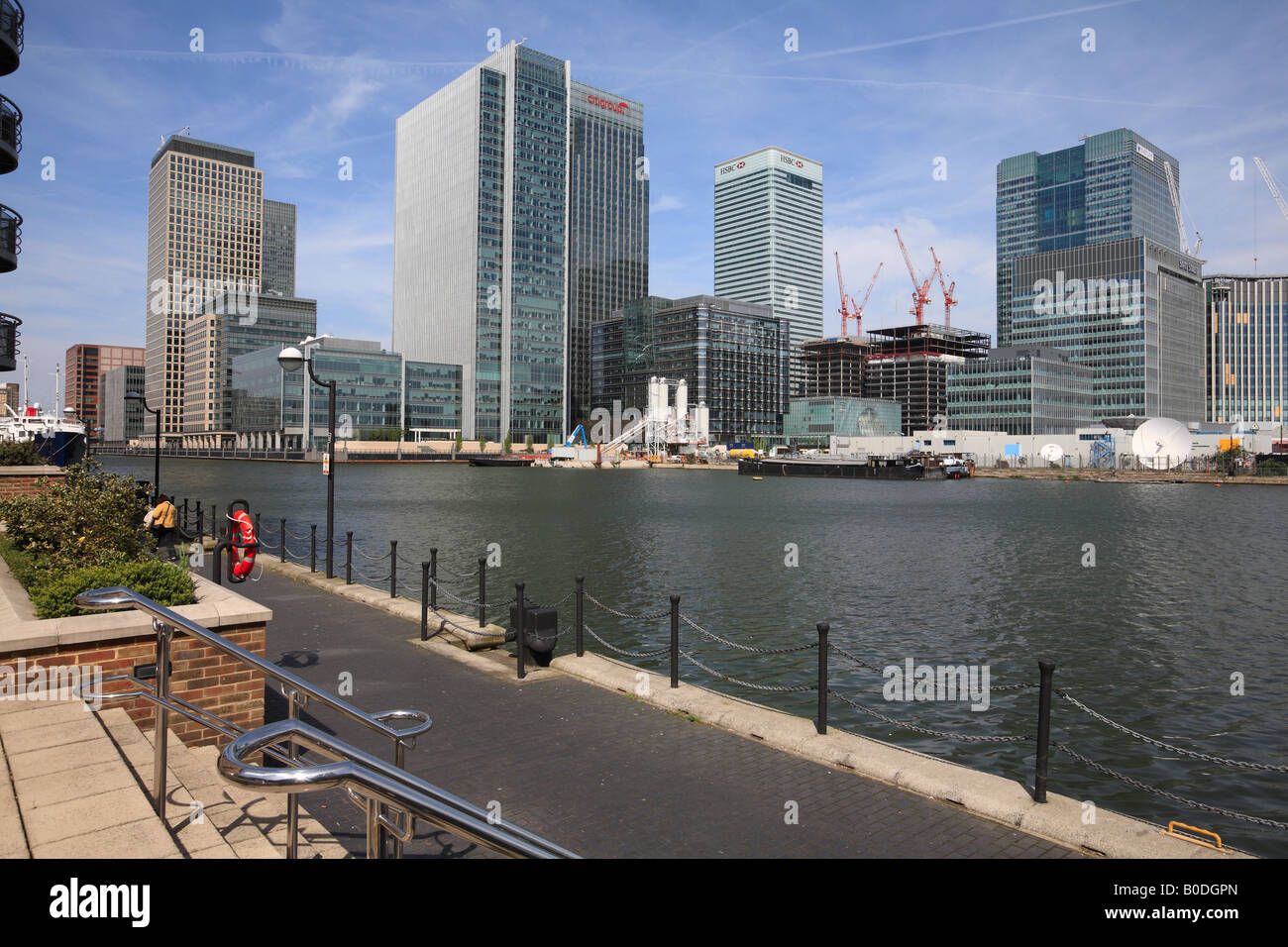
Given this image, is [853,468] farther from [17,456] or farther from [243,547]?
[243,547]

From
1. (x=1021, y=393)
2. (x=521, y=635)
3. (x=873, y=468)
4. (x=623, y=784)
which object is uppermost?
(x=1021, y=393)

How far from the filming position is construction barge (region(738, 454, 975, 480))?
144 meters

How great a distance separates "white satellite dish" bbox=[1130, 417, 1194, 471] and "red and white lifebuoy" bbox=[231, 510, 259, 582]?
164563mm

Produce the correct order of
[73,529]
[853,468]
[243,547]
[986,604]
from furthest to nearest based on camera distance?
[853,468], [986,604], [243,547], [73,529]

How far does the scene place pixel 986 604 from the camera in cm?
2519

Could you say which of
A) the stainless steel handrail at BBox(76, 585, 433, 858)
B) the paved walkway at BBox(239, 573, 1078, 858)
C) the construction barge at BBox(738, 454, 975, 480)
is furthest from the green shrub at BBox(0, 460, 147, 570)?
the construction barge at BBox(738, 454, 975, 480)

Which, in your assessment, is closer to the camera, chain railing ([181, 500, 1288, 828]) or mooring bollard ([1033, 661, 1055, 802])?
mooring bollard ([1033, 661, 1055, 802])

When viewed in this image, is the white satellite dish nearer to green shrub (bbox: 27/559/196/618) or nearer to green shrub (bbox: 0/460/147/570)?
green shrub (bbox: 0/460/147/570)

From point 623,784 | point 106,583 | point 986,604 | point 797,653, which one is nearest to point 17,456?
point 106,583

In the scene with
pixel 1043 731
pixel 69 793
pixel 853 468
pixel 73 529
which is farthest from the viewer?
pixel 853 468

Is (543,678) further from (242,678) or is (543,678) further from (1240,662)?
(1240,662)

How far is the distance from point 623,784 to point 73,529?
32.0 ft
